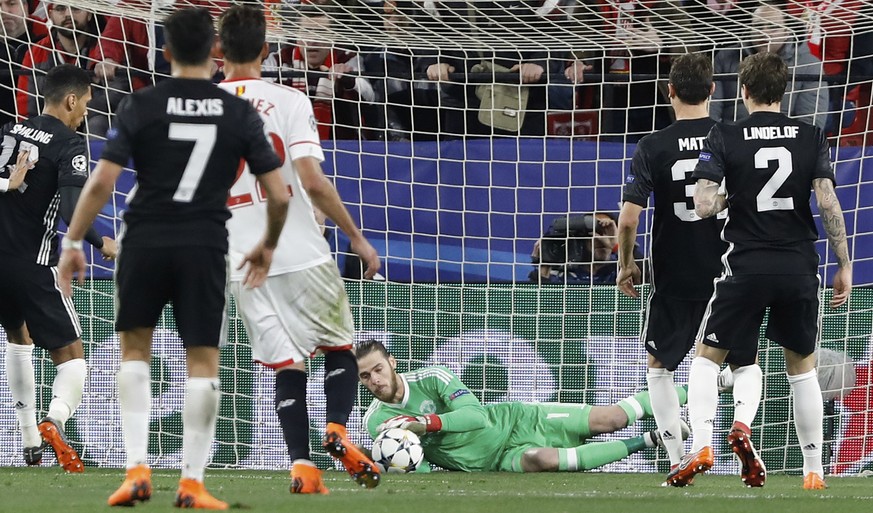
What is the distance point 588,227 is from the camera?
928 centimetres

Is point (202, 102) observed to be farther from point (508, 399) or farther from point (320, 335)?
point (508, 399)

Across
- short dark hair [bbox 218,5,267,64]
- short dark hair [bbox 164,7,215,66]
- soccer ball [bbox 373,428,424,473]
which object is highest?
short dark hair [bbox 218,5,267,64]

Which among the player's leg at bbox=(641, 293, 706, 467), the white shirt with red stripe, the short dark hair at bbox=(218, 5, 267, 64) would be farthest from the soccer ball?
the short dark hair at bbox=(218, 5, 267, 64)

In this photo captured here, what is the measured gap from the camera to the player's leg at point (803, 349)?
237 inches

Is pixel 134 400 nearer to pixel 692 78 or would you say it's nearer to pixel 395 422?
pixel 692 78

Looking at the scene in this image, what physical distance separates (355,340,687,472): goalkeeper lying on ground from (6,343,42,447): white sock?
6.31ft

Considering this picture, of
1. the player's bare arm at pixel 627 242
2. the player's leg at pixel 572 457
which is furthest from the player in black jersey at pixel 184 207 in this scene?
the player's leg at pixel 572 457

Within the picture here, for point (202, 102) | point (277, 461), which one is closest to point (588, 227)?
point (277, 461)

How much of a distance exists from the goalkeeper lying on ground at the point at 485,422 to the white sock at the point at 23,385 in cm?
192

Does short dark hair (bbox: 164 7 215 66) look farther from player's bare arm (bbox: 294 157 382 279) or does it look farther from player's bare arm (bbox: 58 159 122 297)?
player's bare arm (bbox: 294 157 382 279)

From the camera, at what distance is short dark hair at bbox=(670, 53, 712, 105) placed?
21.7ft

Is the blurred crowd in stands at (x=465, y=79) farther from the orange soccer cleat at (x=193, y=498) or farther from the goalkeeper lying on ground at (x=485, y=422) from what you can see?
the orange soccer cleat at (x=193, y=498)

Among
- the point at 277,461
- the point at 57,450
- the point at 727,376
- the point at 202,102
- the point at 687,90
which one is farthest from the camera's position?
the point at 277,461

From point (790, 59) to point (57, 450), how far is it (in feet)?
18.3
